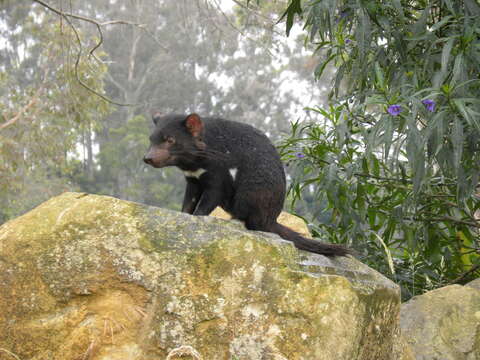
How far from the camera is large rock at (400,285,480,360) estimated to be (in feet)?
11.1

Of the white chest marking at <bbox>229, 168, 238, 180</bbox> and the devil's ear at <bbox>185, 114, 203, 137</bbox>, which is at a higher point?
the devil's ear at <bbox>185, 114, 203, 137</bbox>

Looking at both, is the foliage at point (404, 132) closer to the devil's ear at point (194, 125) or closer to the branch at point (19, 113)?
the devil's ear at point (194, 125)

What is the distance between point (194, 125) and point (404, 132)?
122cm

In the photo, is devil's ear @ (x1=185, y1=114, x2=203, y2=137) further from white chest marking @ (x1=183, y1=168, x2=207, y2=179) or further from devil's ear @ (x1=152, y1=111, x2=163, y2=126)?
devil's ear @ (x1=152, y1=111, x2=163, y2=126)

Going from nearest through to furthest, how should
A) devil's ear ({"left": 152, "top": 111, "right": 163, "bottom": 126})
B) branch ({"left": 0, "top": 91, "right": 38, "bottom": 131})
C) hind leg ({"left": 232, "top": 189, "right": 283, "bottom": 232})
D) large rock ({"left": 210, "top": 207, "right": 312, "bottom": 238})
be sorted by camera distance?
hind leg ({"left": 232, "top": 189, "right": 283, "bottom": 232})
devil's ear ({"left": 152, "top": 111, "right": 163, "bottom": 126})
large rock ({"left": 210, "top": 207, "right": 312, "bottom": 238})
branch ({"left": 0, "top": 91, "right": 38, "bottom": 131})

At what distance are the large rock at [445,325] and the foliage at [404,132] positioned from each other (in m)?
0.42

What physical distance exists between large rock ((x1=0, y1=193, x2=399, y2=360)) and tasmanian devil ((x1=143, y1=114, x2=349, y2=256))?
0.79m

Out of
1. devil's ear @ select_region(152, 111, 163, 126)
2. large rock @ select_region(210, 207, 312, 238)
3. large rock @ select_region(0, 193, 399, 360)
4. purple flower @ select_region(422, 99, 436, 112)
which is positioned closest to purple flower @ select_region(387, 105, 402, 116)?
purple flower @ select_region(422, 99, 436, 112)

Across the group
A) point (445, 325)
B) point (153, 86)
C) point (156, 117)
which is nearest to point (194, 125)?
point (156, 117)

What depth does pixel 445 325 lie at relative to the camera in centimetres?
352

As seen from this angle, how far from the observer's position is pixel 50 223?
93.8 inches

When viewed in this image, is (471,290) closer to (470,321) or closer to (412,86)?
(470,321)

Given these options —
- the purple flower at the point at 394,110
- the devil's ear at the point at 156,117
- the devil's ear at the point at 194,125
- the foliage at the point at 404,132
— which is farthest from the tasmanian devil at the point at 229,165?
the purple flower at the point at 394,110

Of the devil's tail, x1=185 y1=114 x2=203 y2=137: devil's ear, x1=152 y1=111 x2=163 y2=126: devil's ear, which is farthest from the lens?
x1=152 y1=111 x2=163 y2=126: devil's ear
